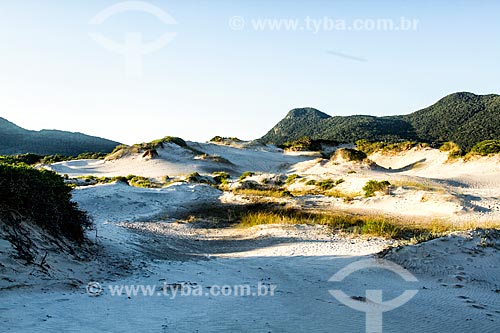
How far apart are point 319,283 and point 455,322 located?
7.89ft

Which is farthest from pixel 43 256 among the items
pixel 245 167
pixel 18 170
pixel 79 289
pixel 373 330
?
pixel 245 167

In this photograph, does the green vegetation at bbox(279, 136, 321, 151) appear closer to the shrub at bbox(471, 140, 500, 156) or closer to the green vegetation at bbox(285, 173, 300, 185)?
the shrub at bbox(471, 140, 500, 156)

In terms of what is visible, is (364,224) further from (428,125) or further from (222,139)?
(428,125)

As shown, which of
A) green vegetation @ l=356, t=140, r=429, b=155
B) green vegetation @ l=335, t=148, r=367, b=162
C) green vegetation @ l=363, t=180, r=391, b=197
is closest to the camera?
green vegetation @ l=363, t=180, r=391, b=197

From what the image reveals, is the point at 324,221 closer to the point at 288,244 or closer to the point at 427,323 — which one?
the point at 288,244

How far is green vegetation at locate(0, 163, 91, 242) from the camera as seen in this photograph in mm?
7867

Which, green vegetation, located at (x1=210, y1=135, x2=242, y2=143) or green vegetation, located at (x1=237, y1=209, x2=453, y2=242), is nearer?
green vegetation, located at (x1=237, y1=209, x2=453, y2=242)

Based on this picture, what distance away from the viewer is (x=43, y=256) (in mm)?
7164
